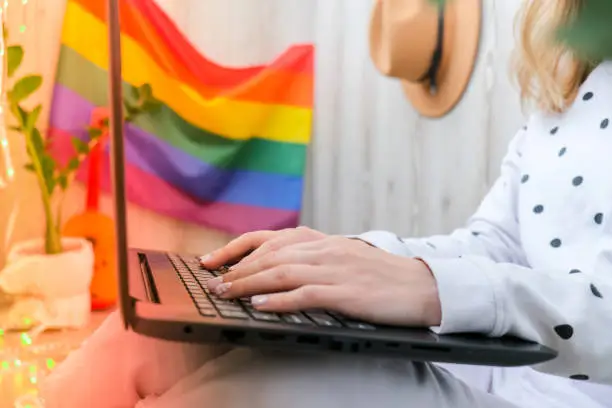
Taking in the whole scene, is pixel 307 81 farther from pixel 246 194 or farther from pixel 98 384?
pixel 98 384

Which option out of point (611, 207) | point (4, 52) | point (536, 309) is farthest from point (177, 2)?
point (536, 309)

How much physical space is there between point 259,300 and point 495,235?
0.47 meters

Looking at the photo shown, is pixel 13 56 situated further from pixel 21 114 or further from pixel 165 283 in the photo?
pixel 165 283

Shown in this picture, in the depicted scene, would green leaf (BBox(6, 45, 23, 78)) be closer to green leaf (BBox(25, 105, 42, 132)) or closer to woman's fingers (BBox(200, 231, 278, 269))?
green leaf (BBox(25, 105, 42, 132))

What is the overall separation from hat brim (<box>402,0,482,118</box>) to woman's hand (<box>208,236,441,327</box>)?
0.64 meters

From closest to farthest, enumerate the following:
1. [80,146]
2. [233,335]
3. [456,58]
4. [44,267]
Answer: [233,335] → [456,58] → [44,267] → [80,146]

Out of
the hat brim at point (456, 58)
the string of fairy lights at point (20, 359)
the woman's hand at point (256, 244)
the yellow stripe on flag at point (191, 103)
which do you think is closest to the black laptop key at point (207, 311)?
the woman's hand at point (256, 244)

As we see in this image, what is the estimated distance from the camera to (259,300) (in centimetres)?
44

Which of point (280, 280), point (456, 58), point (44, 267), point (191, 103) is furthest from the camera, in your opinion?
point (191, 103)

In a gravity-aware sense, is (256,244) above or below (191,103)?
below

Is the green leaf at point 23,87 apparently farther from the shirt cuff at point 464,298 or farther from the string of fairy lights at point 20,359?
the shirt cuff at point 464,298

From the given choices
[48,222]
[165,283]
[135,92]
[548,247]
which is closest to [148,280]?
[165,283]

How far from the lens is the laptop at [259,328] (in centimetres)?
36

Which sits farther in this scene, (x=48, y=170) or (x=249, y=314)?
(x=48, y=170)
